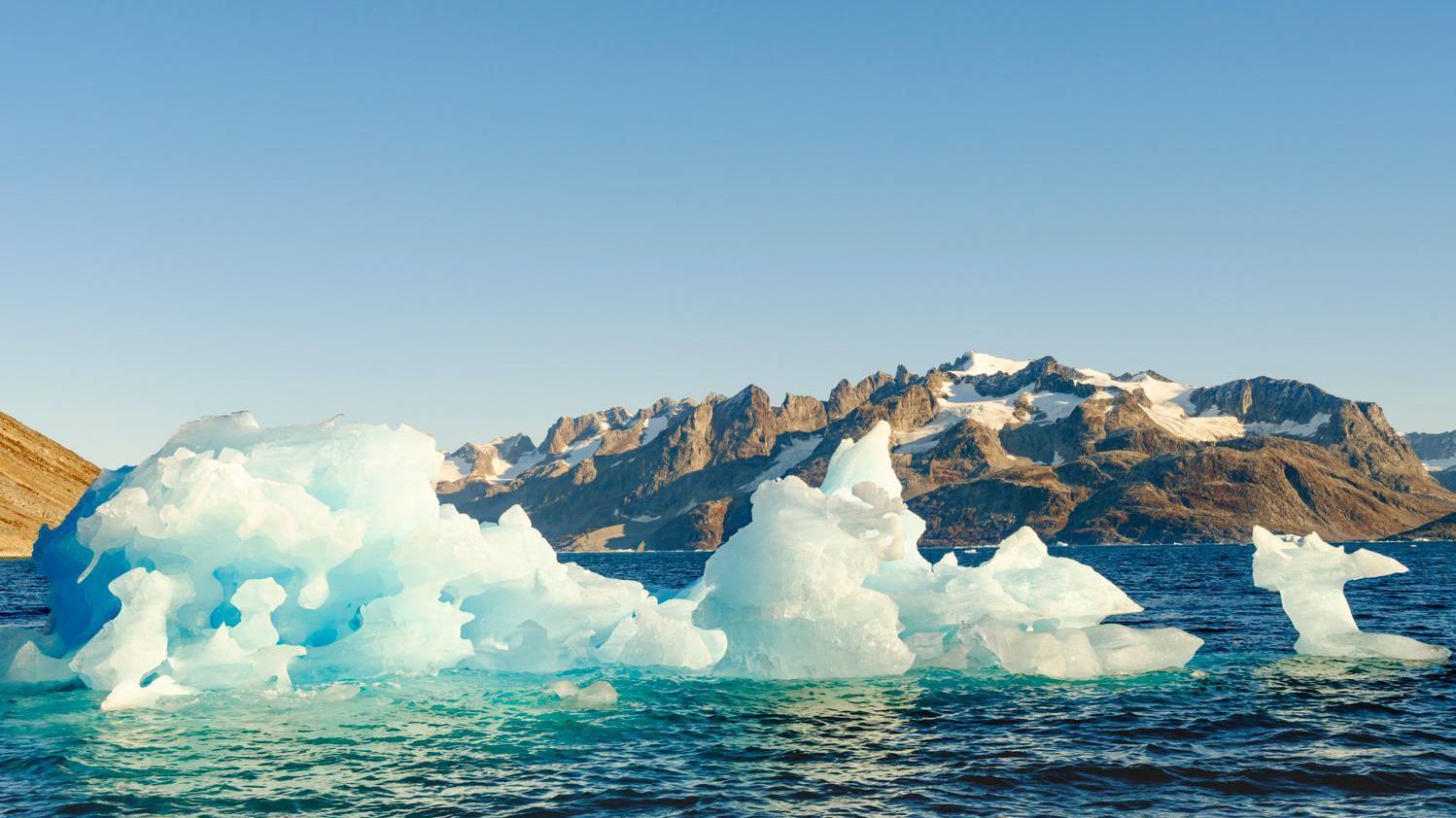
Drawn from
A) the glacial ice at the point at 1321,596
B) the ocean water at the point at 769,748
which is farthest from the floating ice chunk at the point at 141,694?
the glacial ice at the point at 1321,596

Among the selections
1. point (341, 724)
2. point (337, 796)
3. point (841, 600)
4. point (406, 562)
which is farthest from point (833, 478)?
point (337, 796)

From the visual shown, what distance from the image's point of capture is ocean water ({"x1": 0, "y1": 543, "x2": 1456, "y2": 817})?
1678 cm

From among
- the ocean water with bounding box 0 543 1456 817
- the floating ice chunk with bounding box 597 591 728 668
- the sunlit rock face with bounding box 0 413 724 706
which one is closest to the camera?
the ocean water with bounding box 0 543 1456 817

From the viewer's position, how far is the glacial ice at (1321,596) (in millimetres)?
30594

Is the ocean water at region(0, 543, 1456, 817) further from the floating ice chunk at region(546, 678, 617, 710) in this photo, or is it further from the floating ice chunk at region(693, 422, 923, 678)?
the floating ice chunk at region(693, 422, 923, 678)

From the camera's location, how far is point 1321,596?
104ft

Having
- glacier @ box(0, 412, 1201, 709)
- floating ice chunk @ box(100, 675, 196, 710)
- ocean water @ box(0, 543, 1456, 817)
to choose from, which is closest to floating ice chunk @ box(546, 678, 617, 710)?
glacier @ box(0, 412, 1201, 709)

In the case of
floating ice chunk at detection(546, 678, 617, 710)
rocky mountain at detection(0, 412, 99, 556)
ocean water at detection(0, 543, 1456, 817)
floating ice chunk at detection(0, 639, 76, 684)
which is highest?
rocky mountain at detection(0, 412, 99, 556)

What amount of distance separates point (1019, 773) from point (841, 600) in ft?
28.7

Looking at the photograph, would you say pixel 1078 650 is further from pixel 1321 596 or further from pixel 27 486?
pixel 27 486

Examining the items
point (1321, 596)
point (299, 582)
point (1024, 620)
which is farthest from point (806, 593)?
point (1321, 596)

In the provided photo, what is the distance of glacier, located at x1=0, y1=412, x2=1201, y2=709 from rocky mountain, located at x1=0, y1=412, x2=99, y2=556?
90166 mm

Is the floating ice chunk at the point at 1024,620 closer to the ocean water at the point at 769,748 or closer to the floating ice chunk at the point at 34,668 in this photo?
the ocean water at the point at 769,748

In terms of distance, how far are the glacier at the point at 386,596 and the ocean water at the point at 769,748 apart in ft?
2.95
